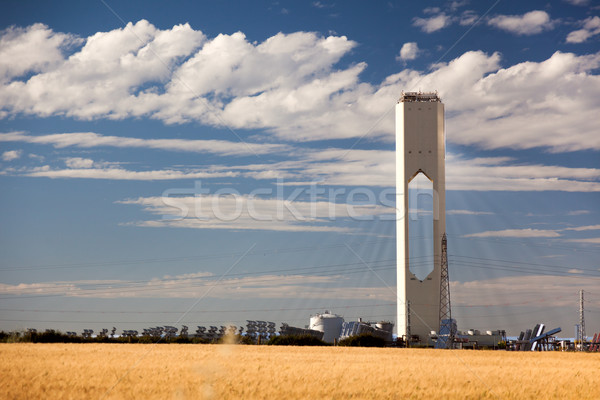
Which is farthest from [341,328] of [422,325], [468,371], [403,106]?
[468,371]

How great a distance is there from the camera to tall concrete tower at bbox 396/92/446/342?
107750 mm

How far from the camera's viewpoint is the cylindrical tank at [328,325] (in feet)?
397

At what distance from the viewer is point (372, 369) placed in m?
33.4

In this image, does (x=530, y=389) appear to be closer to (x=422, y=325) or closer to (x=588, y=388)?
(x=588, y=388)

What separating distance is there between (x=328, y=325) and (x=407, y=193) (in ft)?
98.0

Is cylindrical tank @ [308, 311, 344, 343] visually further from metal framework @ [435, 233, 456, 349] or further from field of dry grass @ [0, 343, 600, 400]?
field of dry grass @ [0, 343, 600, 400]

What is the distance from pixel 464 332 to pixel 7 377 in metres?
100

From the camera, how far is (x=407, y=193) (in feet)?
359

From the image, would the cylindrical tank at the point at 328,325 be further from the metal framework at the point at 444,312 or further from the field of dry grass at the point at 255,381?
the field of dry grass at the point at 255,381

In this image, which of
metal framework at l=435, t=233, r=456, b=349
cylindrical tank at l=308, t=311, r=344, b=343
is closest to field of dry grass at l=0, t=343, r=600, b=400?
metal framework at l=435, t=233, r=456, b=349

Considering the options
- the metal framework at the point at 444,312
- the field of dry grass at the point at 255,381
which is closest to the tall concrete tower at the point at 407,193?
the metal framework at the point at 444,312

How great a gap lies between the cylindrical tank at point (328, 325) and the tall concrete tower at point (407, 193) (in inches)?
569

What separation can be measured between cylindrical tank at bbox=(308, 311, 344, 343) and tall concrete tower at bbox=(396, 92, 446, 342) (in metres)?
14.5

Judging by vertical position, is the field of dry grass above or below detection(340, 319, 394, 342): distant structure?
above
